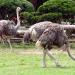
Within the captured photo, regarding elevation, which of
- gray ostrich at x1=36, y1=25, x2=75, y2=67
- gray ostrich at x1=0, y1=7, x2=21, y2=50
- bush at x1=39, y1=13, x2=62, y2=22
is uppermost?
gray ostrich at x1=36, y1=25, x2=75, y2=67

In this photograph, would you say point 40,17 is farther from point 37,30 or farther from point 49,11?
point 37,30

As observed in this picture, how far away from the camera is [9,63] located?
13.1 m

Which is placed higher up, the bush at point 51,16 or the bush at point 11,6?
the bush at point 11,6

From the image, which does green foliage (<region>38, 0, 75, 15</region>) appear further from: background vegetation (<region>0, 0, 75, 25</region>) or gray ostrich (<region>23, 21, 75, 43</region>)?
gray ostrich (<region>23, 21, 75, 43</region>)

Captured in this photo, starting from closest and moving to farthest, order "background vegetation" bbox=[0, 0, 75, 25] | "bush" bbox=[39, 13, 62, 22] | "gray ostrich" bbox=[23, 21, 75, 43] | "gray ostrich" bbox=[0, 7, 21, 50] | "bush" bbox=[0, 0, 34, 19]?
"gray ostrich" bbox=[23, 21, 75, 43] → "gray ostrich" bbox=[0, 7, 21, 50] → "bush" bbox=[39, 13, 62, 22] → "background vegetation" bbox=[0, 0, 75, 25] → "bush" bbox=[0, 0, 34, 19]

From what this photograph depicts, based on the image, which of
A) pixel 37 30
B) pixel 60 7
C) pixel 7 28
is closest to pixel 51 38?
pixel 37 30

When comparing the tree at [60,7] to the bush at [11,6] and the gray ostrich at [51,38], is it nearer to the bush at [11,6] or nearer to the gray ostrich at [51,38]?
the bush at [11,6]

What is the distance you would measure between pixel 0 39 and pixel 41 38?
8137 millimetres

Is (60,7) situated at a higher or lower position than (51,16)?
higher

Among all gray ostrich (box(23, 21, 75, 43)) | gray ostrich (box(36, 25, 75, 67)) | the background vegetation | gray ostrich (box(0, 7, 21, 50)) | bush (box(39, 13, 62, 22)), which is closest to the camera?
gray ostrich (box(36, 25, 75, 67))

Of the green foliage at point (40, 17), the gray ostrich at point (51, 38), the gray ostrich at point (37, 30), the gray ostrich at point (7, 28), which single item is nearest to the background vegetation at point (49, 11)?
the green foliage at point (40, 17)

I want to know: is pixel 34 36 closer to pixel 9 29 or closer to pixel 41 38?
pixel 41 38

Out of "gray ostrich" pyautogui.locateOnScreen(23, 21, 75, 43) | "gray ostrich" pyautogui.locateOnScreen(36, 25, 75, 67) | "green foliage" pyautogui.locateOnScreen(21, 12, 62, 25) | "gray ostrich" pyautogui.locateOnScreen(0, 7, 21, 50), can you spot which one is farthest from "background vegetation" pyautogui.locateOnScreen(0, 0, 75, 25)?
"gray ostrich" pyautogui.locateOnScreen(36, 25, 75, 67)

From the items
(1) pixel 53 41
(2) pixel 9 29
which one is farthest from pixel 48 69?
(2) pixel 9 29
